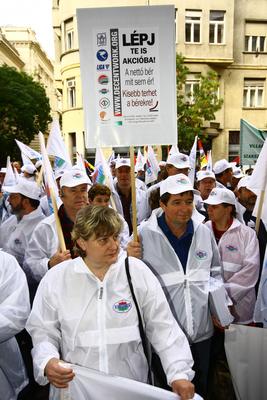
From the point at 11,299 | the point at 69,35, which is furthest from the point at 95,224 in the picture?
the point at 69,35

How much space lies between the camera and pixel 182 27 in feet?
75.3

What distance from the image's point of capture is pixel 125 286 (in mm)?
2113

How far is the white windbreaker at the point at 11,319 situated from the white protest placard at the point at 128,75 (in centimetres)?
106

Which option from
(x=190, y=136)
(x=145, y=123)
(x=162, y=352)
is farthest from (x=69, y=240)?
(x=190, y=136)

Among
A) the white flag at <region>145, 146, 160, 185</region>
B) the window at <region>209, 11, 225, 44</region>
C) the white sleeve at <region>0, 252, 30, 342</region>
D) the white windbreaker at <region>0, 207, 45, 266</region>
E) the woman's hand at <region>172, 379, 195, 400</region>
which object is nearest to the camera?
the woman's hand at <region>172, 379, 195, 400</region>

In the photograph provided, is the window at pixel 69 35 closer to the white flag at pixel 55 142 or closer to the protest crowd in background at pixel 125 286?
the protest crowd in background at pixel 125 286

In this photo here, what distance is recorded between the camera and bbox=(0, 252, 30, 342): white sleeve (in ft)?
7.64

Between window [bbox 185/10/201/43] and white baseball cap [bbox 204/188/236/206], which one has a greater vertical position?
window [bbox 185/10/201/43]

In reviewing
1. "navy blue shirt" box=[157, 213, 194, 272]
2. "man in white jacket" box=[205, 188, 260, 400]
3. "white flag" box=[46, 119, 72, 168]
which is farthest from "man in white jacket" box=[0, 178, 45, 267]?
"man in white jacket" box=[205, 188, 260, 400]

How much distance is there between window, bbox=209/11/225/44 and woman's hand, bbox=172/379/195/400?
80.7 feet

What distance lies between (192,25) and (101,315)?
24283mm

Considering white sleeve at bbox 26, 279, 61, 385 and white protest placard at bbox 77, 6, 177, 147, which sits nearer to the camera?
white sleeve at bbox 26, 279, 61, 385

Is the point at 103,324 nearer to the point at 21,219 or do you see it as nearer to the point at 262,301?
the point at 262,301

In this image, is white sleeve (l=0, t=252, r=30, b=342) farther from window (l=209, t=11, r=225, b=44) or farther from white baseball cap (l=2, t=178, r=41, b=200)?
window (l=209, t=11, r=225, b=44)
